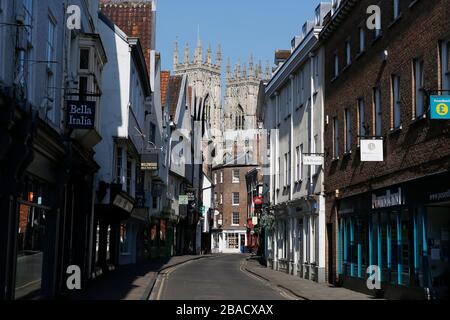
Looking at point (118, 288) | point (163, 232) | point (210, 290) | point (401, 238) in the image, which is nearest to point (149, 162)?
point (210, 290)

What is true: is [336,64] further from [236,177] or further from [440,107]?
[236,177]

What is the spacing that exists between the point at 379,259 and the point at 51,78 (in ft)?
34.9

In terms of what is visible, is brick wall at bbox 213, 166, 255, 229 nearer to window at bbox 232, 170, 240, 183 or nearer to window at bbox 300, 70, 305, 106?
window at bbox 232, 170, 240, 183

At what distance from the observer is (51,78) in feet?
57.4

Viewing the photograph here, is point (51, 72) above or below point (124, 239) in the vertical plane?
above

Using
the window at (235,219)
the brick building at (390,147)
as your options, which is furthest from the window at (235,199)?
the brick building at (390,147)

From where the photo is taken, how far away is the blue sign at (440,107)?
15.1 metres

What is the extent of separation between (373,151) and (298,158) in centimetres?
1366

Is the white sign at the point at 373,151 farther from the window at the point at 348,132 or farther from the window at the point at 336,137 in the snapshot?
the window at the point at 336,137

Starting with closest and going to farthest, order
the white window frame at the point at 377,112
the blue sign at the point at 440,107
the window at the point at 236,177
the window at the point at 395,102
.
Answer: the blue sign at the point at 440,107 < the window at the point at 395,102 < the white window frame at the point at 377,112 < the window at the point at 236,177

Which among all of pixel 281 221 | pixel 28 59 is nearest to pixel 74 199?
pixel 28 59

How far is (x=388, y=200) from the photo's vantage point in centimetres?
2019

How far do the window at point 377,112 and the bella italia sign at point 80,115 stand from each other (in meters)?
8.59

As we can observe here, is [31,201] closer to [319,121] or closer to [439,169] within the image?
[439,169]
